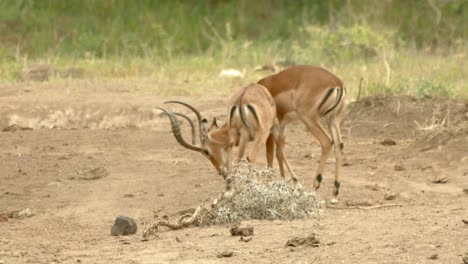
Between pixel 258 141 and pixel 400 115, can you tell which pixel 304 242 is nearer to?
pixel 258 141

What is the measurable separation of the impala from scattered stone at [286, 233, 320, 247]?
7.89 feet

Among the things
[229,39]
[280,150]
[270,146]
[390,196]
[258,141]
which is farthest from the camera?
[229,39]

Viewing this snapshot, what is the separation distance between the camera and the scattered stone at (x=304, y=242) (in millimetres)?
6723

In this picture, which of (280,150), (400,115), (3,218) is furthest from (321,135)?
(3,218)

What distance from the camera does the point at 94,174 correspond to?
32.4 ft

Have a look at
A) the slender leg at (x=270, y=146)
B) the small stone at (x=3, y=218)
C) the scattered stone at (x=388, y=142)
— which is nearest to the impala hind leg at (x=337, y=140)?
the slender leg at (x=270, y=146)

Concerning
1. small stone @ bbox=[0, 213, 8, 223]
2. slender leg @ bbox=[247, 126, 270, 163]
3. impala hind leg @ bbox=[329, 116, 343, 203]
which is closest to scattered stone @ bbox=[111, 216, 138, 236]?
small stone @ bbox=[0, 213, 8, 223]

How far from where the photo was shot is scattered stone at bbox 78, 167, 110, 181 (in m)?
9.86

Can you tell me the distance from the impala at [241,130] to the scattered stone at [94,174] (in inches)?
33.6

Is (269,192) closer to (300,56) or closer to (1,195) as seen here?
(1,195)

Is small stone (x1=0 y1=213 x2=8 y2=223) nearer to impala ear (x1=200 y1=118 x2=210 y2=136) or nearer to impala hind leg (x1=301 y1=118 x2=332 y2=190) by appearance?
impala ear (x1=200 y1=118 x2=210 y2=136)

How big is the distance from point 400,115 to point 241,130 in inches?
102

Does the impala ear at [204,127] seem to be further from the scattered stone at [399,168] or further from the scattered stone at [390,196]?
the scattered stone at [399,168]

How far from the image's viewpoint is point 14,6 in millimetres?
17844
